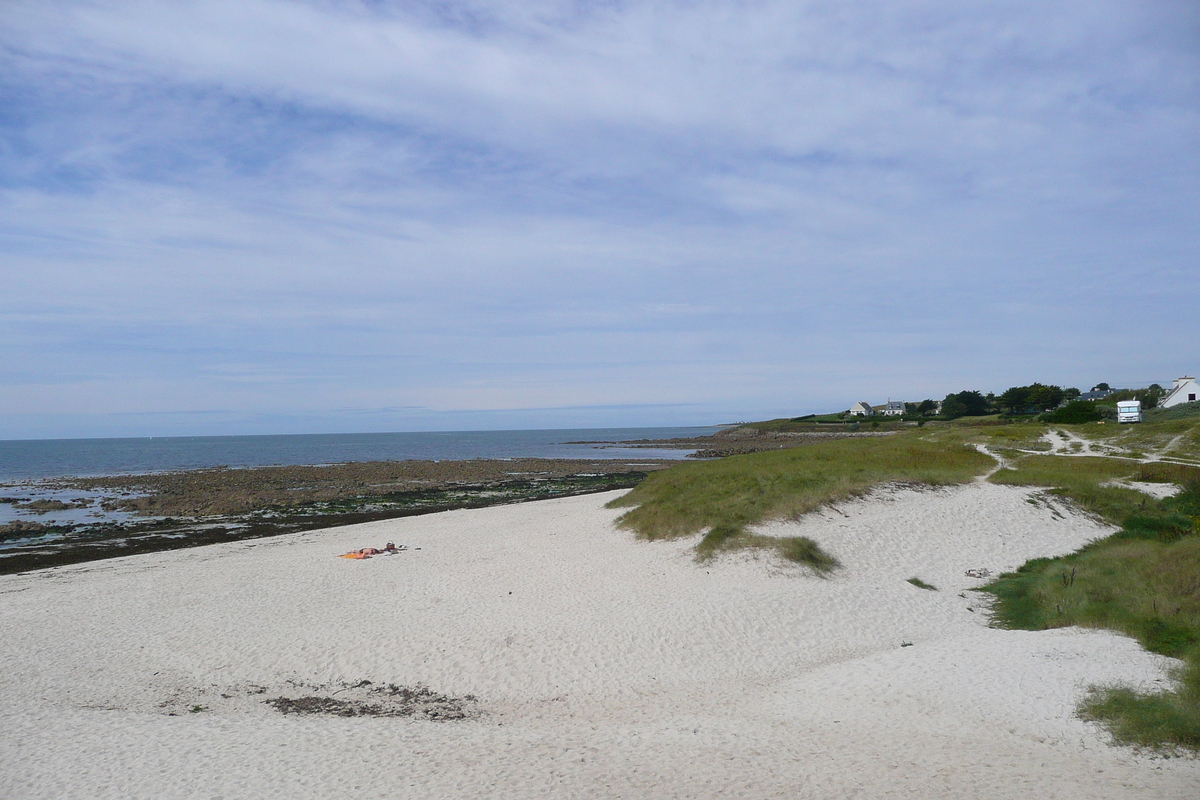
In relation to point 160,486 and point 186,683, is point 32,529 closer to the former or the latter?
point 160,486

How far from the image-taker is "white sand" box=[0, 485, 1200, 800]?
8.02m

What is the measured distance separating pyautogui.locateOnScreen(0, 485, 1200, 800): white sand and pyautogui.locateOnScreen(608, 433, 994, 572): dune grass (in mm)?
827

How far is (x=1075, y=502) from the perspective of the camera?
925 inches

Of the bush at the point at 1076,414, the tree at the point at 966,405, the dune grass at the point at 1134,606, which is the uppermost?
the tree at the point at 966,405

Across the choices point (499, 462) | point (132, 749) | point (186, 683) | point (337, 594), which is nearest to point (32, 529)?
point (337, 594)

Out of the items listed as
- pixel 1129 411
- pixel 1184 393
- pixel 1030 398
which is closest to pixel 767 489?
pixel 1129 411

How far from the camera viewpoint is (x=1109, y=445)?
40.8 m

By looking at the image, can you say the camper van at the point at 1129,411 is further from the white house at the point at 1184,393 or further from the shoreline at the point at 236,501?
the shoreline at the point at 236,501

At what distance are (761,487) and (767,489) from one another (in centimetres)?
39

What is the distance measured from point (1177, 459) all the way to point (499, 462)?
176 feet

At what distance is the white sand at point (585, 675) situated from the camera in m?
8.02

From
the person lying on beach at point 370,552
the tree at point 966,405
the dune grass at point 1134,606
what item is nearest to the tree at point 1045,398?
the tree at point 966,405

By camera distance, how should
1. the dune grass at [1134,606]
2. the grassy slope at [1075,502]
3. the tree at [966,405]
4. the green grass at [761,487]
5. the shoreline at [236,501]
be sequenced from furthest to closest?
1. the tree at [966,405]
2. the shoreline at [236,501]
3. the green grass at [761,487]
4. the grassy slope at [1075,502]
5. the dune grass at [1134,606]

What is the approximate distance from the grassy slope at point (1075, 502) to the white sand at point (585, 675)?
62 centimetres
